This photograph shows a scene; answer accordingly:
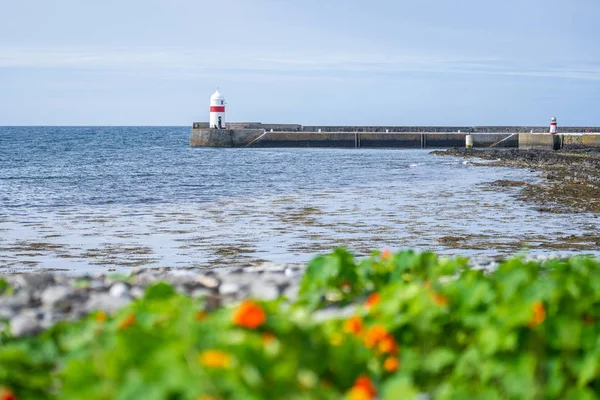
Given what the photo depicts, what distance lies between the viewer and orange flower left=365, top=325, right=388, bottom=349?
2934mm

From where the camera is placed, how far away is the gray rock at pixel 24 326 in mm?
3686

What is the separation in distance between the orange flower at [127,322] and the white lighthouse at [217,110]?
4690cm

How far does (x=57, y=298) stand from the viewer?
4.34m

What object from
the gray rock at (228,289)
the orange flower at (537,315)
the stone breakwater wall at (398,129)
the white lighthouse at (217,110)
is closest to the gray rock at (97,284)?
the gray rock at (228,289)

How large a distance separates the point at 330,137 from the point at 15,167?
2293 cm

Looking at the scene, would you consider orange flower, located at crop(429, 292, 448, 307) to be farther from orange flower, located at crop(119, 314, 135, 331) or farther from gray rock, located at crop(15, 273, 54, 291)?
gray rock, located at crop(15, 273, 54, 291)

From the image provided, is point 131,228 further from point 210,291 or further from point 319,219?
point 210,291

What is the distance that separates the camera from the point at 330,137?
52.1m

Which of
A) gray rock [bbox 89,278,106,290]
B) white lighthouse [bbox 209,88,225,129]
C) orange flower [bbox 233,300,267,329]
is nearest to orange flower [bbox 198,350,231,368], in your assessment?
orange flower [bbox 233,300,267,329]

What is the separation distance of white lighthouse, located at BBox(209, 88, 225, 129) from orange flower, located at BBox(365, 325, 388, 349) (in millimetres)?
47139

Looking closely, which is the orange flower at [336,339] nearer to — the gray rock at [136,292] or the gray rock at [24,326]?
the gray rock at [24,326]

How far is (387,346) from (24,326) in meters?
1.81

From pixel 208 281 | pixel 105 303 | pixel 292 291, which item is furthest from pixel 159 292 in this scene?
pixel 208 281

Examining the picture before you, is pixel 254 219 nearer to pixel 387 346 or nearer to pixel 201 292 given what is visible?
pixel 201 292
